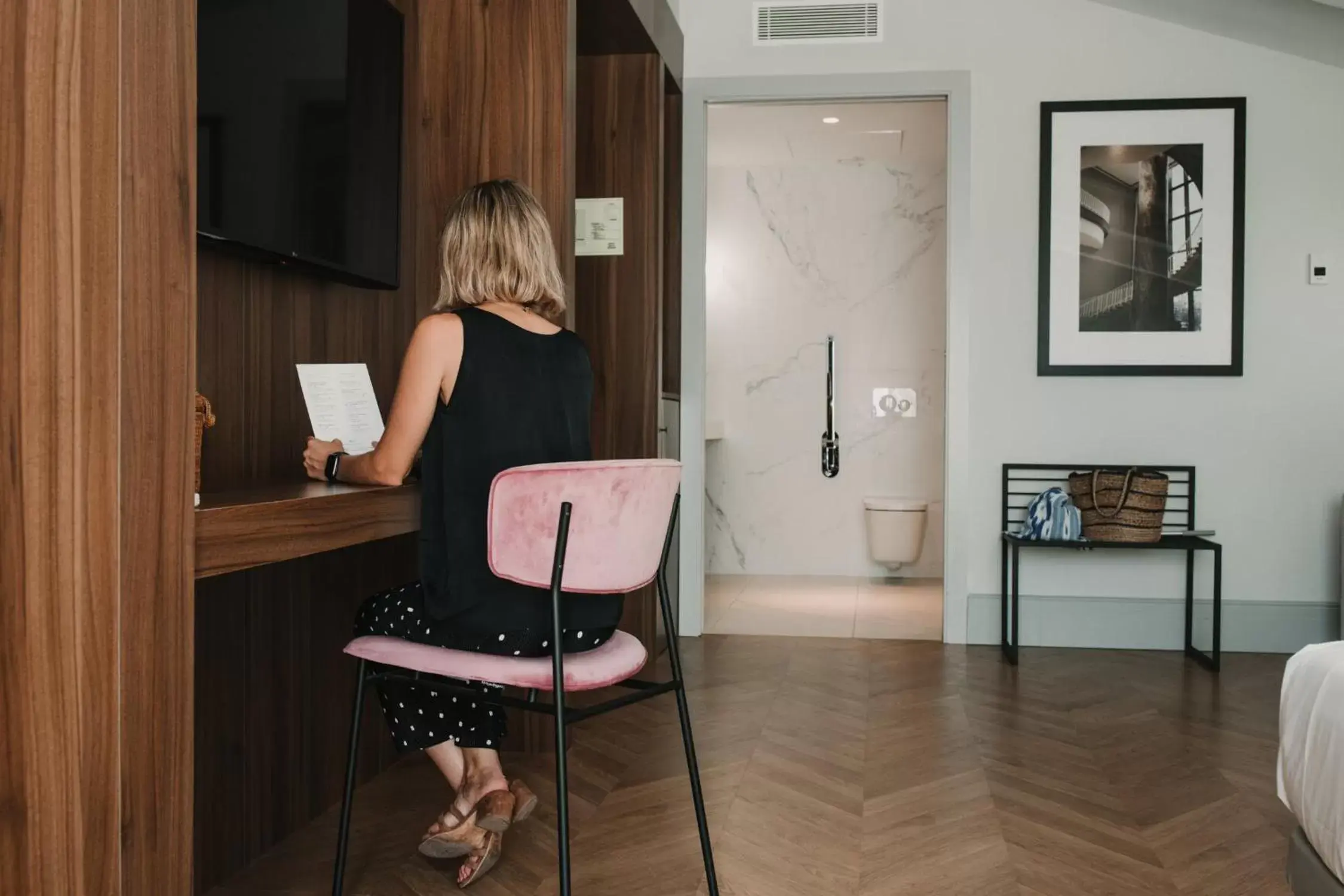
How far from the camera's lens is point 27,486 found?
1.29m

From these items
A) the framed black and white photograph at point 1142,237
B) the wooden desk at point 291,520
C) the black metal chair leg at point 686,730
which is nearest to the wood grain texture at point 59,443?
the wooden desk at point 291,520

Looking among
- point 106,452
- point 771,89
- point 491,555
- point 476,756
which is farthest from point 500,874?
point 771,89

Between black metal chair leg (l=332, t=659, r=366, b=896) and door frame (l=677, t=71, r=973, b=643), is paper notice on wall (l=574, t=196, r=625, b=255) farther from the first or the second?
black metal chair leg (l=332, t=659, r=366, b=896)

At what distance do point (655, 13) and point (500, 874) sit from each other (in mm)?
3007

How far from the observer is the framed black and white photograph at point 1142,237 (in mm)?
4574

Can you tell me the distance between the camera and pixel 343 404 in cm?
253

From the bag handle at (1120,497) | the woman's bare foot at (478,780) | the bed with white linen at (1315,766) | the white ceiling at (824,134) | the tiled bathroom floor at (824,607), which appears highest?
the white ceiling at (824,134)

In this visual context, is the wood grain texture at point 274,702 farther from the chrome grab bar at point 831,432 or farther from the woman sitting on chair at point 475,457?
the chrome grab bar at point 831,432

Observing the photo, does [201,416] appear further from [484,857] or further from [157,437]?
[484,857]

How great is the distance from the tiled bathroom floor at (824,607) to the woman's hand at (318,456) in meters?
2.93

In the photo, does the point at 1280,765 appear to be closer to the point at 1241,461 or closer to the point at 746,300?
the point at 1241,461

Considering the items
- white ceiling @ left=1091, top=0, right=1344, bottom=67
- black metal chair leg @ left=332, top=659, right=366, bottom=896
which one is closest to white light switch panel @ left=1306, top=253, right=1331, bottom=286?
white ceiling @ left=1091, top=0, right=1344, bottom=67

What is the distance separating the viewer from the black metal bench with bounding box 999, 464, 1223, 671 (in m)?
4.33

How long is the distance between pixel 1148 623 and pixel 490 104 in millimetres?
3180
